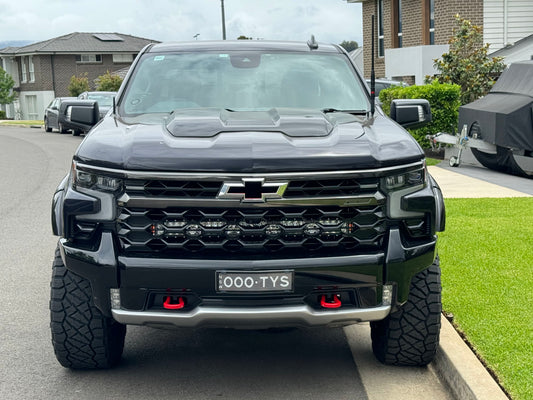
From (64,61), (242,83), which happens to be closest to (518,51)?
(242,83)

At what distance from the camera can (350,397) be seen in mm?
4977

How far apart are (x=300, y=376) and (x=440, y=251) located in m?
3.24

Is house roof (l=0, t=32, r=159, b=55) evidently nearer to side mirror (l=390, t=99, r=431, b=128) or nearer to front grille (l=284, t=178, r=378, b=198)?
side mirror (l=390, t=99, r=431, b=128)

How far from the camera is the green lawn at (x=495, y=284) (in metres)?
5.13

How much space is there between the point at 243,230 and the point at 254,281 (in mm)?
272

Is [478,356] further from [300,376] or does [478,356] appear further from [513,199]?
[513,199]

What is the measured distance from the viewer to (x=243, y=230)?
462 centimetres

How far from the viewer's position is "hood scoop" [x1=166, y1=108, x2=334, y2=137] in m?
4.96

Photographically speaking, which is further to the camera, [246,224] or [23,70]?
[23,70]

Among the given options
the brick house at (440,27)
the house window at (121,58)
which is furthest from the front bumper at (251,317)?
the house window at (121,58)

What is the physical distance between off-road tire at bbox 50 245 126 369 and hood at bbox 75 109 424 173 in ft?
2.50

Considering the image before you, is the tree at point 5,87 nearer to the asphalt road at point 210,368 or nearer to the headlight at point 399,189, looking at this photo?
the asphalt road at point 210,368

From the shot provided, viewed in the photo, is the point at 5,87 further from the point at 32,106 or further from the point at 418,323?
the point at 418,323

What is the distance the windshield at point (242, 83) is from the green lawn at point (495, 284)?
1671 millimetres
